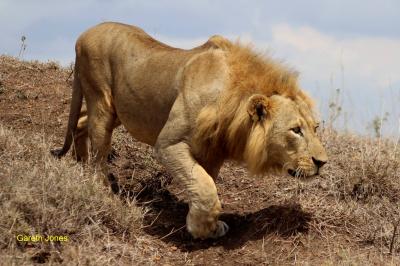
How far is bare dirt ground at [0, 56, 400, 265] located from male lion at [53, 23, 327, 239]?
1.22 feet

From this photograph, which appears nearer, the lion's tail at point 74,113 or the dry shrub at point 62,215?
the dry shrub at point 62,215

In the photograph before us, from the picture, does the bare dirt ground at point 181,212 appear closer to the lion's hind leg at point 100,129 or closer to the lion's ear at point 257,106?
the lion's hind leg at point 100,129

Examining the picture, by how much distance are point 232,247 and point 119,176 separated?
200cm

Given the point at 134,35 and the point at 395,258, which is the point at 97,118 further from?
the point at 395,258

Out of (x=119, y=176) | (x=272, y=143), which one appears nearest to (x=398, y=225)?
(x=272, y=143)

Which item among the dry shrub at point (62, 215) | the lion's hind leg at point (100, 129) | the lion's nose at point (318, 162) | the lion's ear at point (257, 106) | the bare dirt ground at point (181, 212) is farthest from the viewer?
the lion's hind leg at point (100, 129)

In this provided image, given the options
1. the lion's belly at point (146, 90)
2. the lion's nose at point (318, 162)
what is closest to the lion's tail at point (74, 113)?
the lion's belly at point (146, 90)

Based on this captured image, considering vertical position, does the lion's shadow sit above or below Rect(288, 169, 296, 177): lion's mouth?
below

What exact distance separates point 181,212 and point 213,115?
1405 millimetres

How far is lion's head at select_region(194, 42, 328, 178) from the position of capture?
5.89 metres

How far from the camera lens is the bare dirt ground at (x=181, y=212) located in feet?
17.9

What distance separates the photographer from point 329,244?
616 cm

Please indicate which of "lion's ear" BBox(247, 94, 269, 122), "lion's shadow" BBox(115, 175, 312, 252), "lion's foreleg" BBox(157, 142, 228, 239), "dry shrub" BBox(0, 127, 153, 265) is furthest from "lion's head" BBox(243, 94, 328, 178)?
"dry shrub" BBox(0, 127, 153, 265)

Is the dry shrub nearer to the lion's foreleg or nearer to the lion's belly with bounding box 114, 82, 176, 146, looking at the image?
the lion's foreleg
